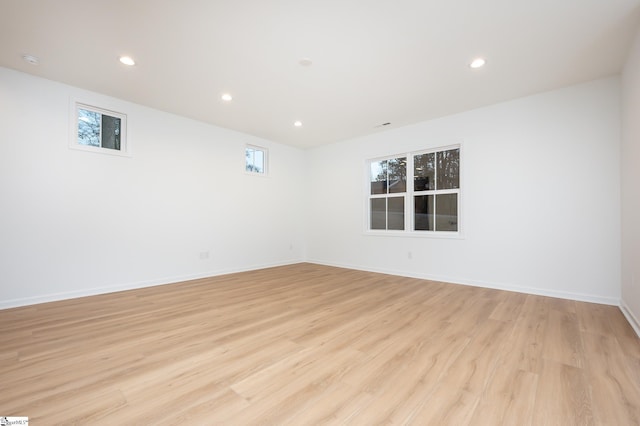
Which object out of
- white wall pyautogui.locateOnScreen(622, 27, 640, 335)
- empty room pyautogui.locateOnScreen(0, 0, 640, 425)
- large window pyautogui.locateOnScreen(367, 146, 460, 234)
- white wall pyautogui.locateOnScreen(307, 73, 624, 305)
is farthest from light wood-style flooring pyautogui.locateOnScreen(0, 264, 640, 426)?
large window pyautogui.locateOnScreen(367, 146, 460, 234)

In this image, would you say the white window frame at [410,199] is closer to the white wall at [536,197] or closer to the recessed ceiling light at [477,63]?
the white wall at [536,197]

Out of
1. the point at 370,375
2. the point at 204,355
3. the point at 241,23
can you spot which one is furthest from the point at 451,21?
the point at 204,355

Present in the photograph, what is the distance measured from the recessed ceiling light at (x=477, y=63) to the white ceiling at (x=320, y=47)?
8cm

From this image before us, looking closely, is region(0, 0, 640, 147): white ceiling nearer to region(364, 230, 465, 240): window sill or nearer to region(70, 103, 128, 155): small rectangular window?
region(70, 103, 128, 155): small rectangular window

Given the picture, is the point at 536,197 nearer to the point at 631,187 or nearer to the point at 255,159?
the point at 631,187

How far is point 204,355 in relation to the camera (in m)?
2.02

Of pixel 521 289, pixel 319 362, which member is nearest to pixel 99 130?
pixel 319 362

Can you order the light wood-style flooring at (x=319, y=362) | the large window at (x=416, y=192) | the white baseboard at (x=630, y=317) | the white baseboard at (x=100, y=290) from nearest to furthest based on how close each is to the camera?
the light wood-style flooring at (x=319, y=362), the white baseboard at (x=630, y=317), the white baseboard at (x=100, y=290), the large window at (x=416, y=192)

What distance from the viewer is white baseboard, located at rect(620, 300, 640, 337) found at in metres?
2.41

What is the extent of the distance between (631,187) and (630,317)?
1262 mm

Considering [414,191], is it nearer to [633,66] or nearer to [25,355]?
[633,66]

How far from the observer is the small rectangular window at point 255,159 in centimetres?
568

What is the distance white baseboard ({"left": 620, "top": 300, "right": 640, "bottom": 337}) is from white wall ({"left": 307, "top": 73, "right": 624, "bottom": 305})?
288 millimetres

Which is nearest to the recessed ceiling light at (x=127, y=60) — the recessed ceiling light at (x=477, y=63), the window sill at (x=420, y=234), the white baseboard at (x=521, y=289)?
the recessed ceiling light at (x=477, y=63)
